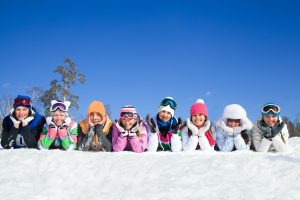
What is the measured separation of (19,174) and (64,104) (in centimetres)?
235

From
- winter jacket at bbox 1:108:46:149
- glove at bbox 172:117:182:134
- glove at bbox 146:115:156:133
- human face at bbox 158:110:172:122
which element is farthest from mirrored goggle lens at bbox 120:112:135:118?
winter jacket at bbox 1:108:46:149

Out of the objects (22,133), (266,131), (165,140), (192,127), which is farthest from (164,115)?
(22,133)

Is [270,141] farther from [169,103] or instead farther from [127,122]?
[127,122]

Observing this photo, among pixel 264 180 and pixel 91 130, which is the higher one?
pixel 91 130

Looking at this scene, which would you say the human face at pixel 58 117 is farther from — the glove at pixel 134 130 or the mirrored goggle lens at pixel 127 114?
the glove at pixel 134 130

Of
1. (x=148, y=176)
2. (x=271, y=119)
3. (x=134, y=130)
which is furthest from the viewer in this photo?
(x=134, y=130)

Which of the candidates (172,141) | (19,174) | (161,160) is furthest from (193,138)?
(19,174)

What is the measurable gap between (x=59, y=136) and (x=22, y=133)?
76cm

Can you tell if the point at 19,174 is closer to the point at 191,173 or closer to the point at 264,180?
the point at 191,173

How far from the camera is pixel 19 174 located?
4914mm

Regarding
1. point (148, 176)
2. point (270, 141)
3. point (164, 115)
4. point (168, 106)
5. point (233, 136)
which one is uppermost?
point (168, 106)

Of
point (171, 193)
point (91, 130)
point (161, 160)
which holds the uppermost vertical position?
point (91, 130)

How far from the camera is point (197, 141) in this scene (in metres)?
6.89

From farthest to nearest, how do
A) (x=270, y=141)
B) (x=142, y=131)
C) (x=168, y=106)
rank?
(x=168, y=106)
(x=142, y=131)
(x=270, y=141)
